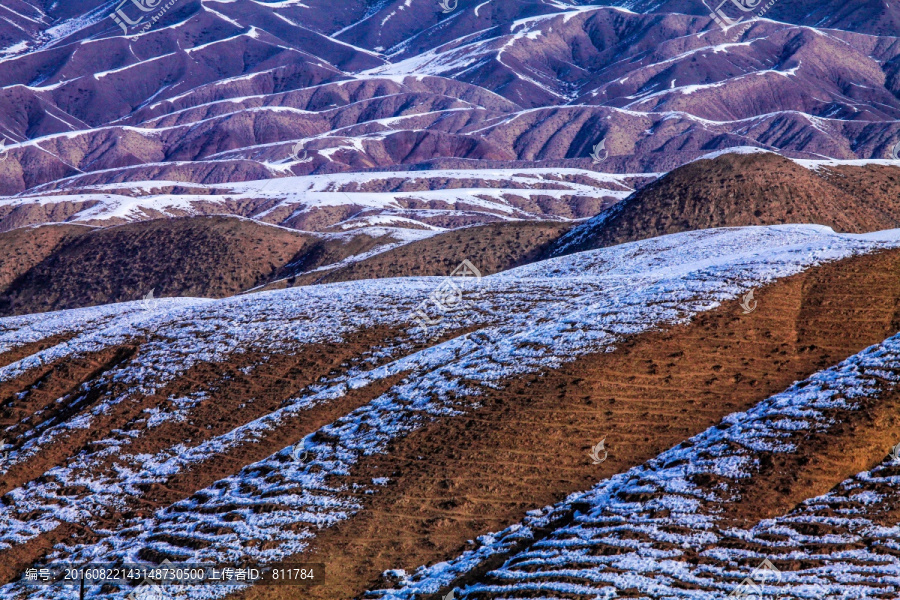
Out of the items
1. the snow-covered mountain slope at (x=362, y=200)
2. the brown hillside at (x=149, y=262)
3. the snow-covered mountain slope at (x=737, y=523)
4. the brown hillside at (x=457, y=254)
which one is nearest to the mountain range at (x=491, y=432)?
the snow-covered mountain slope at (x=737, y=523)

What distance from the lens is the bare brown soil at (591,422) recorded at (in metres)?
14.6

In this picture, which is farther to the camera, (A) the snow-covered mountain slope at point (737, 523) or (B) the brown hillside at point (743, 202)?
(B) the brown hillside at point (743, 202)

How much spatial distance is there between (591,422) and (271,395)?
927cm

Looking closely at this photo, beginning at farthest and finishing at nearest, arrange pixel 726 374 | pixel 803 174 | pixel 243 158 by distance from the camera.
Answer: pixel 243 158 < pixel 803 174 < pixel 726 374

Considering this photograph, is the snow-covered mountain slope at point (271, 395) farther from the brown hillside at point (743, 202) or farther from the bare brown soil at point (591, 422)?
the brown hillside at point (743, 202)

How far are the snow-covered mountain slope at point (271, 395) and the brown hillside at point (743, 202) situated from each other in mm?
25272

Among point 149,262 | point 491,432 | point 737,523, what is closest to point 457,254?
point 149,262

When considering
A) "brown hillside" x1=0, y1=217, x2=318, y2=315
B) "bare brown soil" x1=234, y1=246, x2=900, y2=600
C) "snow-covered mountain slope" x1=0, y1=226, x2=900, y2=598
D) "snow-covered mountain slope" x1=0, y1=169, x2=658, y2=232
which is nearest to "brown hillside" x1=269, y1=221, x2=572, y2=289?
"brown hillside" x1=0, y1=217, x2=318, y2=315

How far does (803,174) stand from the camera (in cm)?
5519

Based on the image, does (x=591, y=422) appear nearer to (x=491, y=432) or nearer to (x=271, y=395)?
(x=491, y=432)

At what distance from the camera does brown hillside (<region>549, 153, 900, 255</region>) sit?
5125 centimetres

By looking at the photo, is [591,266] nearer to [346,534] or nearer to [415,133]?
[346,534]

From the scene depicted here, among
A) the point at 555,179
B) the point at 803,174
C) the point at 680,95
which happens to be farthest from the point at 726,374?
the point at 680,95

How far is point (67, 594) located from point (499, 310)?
15.1m
